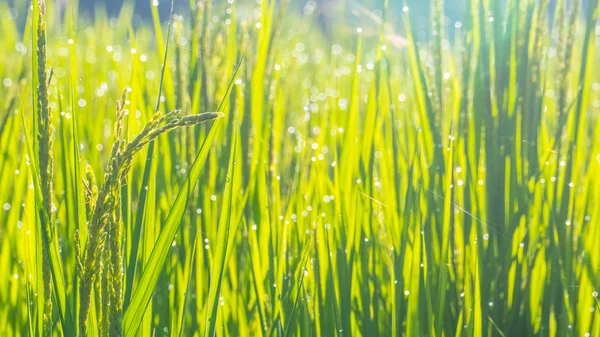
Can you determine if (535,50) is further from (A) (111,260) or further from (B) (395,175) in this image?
(A) (111,260)

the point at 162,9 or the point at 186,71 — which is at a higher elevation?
the point at 162,9

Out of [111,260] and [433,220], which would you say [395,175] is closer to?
[433,220]

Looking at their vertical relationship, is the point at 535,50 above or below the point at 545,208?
above

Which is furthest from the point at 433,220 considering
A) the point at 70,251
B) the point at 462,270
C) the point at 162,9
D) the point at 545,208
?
the point at 162,9

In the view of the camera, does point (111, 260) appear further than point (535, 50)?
No

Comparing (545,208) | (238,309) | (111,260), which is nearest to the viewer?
(111,260)

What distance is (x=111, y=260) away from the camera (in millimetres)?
448

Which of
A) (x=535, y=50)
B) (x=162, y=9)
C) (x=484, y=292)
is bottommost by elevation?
(x=484, y=292)

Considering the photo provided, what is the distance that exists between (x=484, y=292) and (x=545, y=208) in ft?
0.61

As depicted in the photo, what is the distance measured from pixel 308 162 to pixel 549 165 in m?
0.47

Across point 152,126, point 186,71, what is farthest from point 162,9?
point 152,126

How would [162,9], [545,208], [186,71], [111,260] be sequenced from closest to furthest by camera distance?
1. [111,260]
2. [545,208]
3. [186,71]
4. [162,9]

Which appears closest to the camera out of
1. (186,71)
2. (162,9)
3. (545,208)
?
(545,208)

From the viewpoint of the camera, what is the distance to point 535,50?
102 centimetres
